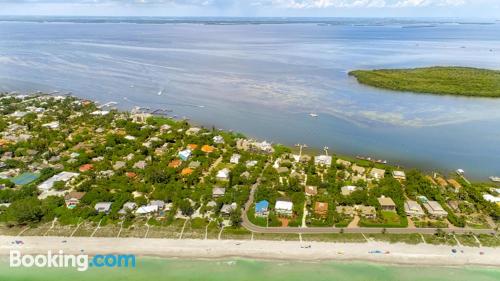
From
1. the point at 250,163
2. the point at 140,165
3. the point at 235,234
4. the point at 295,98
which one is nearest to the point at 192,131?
the point at 140,165

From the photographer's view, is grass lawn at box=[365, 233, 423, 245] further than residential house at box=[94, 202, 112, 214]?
No

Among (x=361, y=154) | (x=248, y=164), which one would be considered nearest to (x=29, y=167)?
(x=248, y=164)

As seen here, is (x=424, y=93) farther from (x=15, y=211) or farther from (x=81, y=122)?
(x=15, y=211)

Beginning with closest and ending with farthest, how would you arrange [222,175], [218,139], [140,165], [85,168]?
[222,175] → [85,168] → [140,165] → [218,139]

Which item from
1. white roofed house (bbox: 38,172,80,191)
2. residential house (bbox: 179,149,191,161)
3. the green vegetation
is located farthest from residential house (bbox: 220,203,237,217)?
the green vegetation

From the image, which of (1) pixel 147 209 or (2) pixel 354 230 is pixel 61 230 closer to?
(1) pixel 147 209

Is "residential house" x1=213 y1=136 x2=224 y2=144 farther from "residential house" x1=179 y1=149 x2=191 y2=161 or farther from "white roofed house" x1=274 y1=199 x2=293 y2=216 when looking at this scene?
"white roofed house" x1=274 y1=199 x2=293 y2=216
